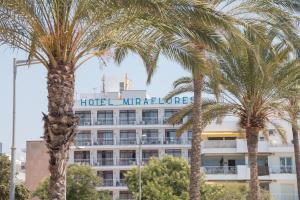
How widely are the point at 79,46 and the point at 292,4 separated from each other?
9477 millimetres

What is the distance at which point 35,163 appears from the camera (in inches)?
2008

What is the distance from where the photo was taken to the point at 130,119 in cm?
8231

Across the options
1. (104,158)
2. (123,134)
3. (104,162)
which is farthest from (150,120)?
(104,162)

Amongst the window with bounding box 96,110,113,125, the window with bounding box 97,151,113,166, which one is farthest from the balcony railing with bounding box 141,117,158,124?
the window with bounding box 97,151,113,166

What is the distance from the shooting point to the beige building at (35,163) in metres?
50.2

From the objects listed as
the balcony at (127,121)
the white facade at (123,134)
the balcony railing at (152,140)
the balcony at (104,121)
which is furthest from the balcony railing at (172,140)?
the balcony at (104,121)

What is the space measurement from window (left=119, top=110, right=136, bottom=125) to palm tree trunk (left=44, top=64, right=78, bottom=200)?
67566 millimetres

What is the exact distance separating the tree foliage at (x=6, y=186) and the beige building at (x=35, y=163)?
640cm

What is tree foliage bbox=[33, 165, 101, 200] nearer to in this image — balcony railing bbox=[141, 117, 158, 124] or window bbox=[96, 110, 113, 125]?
balcony railing bbox=[141, 117, 158, 124]

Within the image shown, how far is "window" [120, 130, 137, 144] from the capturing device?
266ft

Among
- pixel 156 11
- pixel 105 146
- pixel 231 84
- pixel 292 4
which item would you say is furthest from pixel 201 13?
pixel 105 146

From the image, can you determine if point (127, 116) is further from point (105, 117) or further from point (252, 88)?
point (252, 88)

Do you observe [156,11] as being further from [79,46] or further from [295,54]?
[295,54]

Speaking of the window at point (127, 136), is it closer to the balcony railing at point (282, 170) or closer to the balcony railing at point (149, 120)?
the balcony railing at point (149, 120)
